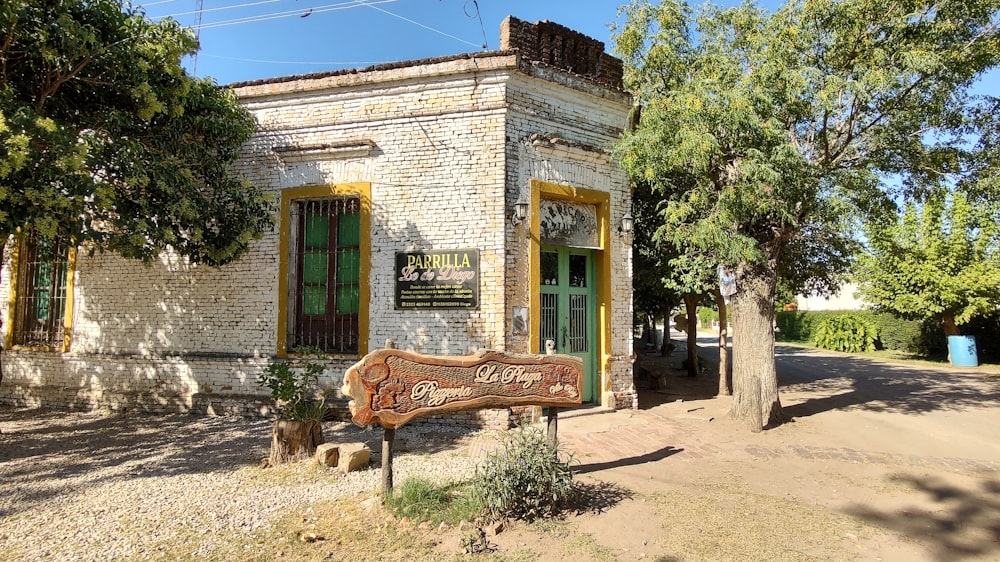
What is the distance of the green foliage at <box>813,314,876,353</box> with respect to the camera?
23127 millimetres

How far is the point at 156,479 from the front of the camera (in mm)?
5434

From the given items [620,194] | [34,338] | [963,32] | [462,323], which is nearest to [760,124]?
[620,194]

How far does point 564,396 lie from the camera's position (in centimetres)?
512

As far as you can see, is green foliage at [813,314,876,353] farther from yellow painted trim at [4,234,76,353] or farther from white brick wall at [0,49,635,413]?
yellow painted trim at [4,234,76,353]

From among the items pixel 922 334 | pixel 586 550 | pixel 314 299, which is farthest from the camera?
pixel 922 334

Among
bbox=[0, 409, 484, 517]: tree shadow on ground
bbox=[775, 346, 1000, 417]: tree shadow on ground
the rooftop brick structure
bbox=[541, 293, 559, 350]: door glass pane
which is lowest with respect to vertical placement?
bbox=[0, 409, 484, 517]: tree shadow on ground

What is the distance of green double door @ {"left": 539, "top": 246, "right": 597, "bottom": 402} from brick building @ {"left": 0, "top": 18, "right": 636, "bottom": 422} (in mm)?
25

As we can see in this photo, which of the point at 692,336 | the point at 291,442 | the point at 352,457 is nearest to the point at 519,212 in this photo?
the point at 352,457

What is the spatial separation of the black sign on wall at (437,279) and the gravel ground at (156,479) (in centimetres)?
190

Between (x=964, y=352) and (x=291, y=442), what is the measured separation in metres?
20.6

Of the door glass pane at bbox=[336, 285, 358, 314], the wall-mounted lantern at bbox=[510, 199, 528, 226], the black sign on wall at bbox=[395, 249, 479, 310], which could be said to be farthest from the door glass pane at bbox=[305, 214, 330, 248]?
the wall-mounted lantern at bbox=[510, 199, 528, 226]

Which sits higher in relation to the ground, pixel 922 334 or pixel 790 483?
pixel 922 334

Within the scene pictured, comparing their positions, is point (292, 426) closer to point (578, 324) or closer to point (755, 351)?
point (578, 324)

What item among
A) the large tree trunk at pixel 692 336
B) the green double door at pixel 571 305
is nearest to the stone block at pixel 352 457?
the green double door at pixel 571 305
